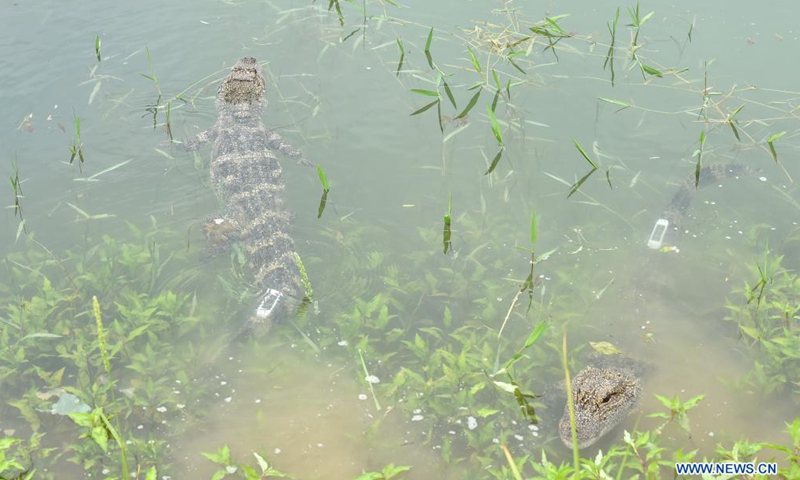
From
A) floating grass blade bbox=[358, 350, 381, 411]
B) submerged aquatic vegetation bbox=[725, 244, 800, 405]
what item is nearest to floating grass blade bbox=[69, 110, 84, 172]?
floating grass blade bbox=[358, 350, 381, 411]

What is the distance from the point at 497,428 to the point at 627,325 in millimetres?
1709

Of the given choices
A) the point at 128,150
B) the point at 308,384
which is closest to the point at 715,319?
the point at 308,384

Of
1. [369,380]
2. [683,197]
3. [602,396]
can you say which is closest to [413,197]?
[369,380]

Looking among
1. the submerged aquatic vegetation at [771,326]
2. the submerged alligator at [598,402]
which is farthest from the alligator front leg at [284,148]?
the submerged aquatic vegetation at [771,326]

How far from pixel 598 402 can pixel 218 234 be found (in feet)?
12.3

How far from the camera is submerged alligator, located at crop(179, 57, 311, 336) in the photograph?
594 centimetres

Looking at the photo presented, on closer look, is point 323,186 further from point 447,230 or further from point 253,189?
point 253,189

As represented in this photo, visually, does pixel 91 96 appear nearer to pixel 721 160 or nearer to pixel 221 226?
pixel 221 226

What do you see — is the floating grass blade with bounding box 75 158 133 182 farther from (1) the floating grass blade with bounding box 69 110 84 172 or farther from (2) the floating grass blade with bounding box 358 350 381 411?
(2) the floating grass blade with bounding box 358 350 381 411

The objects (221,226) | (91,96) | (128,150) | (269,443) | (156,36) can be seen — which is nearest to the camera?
(269,443)

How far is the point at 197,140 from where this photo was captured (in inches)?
298

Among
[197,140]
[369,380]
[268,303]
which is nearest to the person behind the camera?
[369,380]

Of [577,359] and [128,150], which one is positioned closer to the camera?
[577,359]

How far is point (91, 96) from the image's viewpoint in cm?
782
